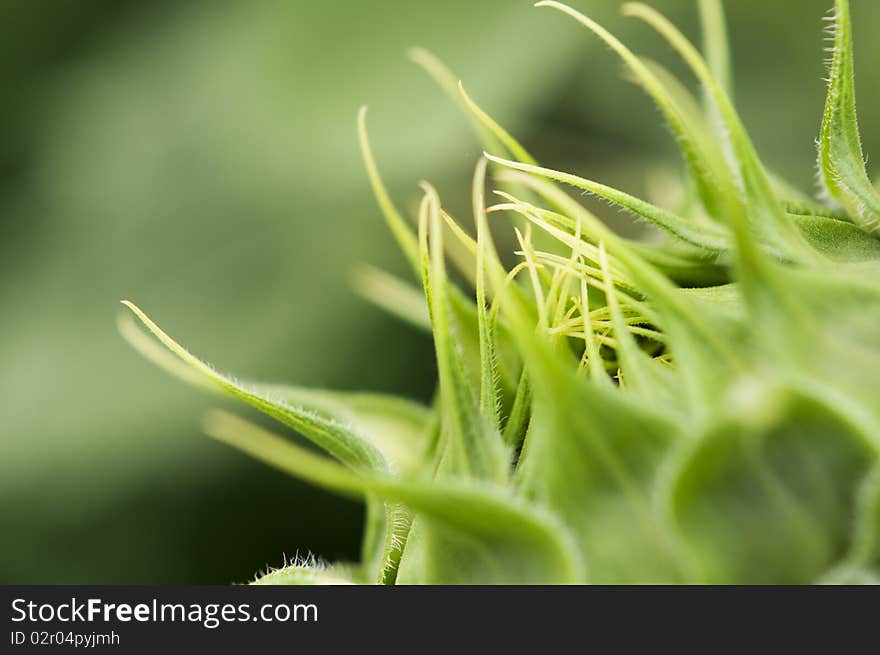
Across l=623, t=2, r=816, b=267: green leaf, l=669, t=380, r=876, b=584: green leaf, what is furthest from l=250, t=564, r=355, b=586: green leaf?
l=623, t=2, r=816, b=267: green leaf

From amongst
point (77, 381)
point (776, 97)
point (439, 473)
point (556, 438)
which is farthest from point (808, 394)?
point (77, 381)

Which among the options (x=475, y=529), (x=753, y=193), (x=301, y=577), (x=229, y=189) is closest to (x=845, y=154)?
(x=753, y=193)

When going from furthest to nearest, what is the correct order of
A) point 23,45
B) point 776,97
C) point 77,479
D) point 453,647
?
1. point 23,45
2. point 776,97
3. point 77,479
4. point 453,647

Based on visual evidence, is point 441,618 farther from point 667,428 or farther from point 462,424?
point 667,428

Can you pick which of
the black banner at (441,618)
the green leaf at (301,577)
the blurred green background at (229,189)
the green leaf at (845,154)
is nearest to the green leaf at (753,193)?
the green leaf at (845,154)

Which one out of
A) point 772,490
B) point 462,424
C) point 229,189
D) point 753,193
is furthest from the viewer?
point 229,189

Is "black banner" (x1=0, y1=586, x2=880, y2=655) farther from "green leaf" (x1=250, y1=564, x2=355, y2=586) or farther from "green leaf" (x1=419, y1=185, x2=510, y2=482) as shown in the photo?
"green leaf" (x1=419, y1=185, x2=510, y2=482)

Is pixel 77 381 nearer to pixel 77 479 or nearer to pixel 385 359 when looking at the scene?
pixel 77 479
